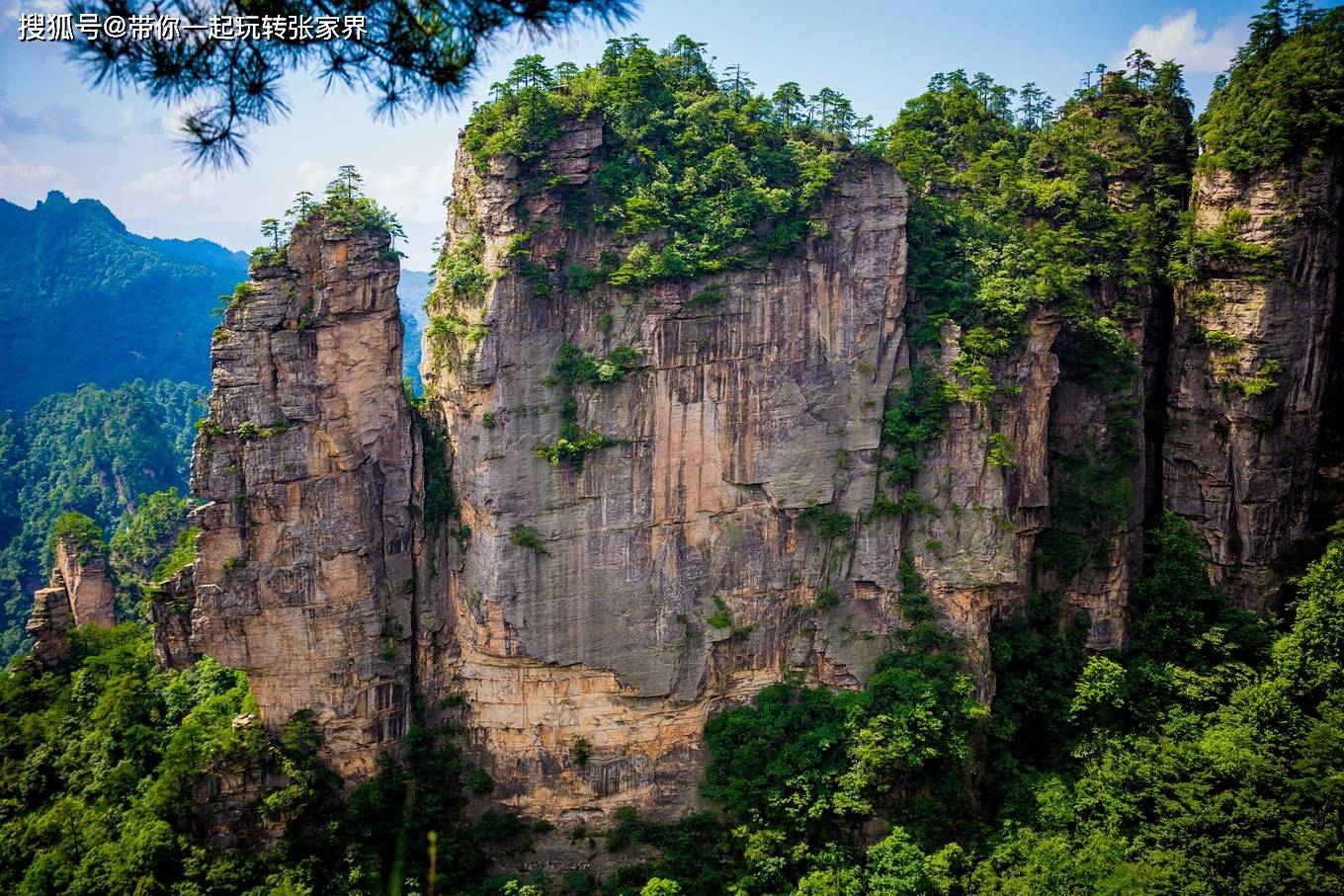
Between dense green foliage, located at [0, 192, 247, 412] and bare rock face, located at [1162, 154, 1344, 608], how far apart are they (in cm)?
6087

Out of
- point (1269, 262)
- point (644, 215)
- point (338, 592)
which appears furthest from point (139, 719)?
point (1269, 262)

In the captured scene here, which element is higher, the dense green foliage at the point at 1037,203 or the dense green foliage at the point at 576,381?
the dense green foliage at the point at 1037,203

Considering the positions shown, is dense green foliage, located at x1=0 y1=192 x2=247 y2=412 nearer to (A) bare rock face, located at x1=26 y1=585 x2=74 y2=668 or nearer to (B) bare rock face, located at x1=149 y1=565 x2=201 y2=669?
(A) bare rock face, located at x1=26 y1=585 x2=74 y2=668

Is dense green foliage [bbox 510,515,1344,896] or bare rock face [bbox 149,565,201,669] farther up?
bare rock face [bbox 149,565,201,669]

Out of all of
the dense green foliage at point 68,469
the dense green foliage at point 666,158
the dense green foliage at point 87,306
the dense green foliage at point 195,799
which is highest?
the dense green foliage at point 87,306

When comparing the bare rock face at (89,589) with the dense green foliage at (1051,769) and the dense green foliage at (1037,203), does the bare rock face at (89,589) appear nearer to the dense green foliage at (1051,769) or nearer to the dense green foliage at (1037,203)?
the dense green foliage at (1051,769)

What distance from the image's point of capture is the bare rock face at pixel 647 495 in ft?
68.2

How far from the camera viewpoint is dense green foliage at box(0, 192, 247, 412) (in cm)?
6175

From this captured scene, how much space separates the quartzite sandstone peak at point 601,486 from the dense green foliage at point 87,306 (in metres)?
49.9

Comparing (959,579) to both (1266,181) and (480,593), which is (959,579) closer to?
(480,593)

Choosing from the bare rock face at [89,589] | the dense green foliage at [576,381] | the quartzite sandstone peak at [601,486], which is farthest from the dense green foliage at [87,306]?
the dense green foliage at [576,381]

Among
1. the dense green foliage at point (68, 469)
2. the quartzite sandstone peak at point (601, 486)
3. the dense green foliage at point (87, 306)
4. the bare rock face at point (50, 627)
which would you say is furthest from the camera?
the dense green foliage at point (87, 306)

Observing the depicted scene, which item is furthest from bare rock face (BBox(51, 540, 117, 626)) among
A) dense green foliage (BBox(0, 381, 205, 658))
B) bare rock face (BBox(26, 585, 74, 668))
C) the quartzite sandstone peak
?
dense green foliage (BBox(0, 381, 205, 658))

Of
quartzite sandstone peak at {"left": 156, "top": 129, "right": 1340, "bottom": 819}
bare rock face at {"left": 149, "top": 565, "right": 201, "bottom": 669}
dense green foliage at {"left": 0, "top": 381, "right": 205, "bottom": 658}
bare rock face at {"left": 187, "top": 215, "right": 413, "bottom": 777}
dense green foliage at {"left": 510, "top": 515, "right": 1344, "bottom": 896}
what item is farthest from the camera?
dense green foliage at {"left": 0, "top": 381, "right": 205, "bottom": 658}
